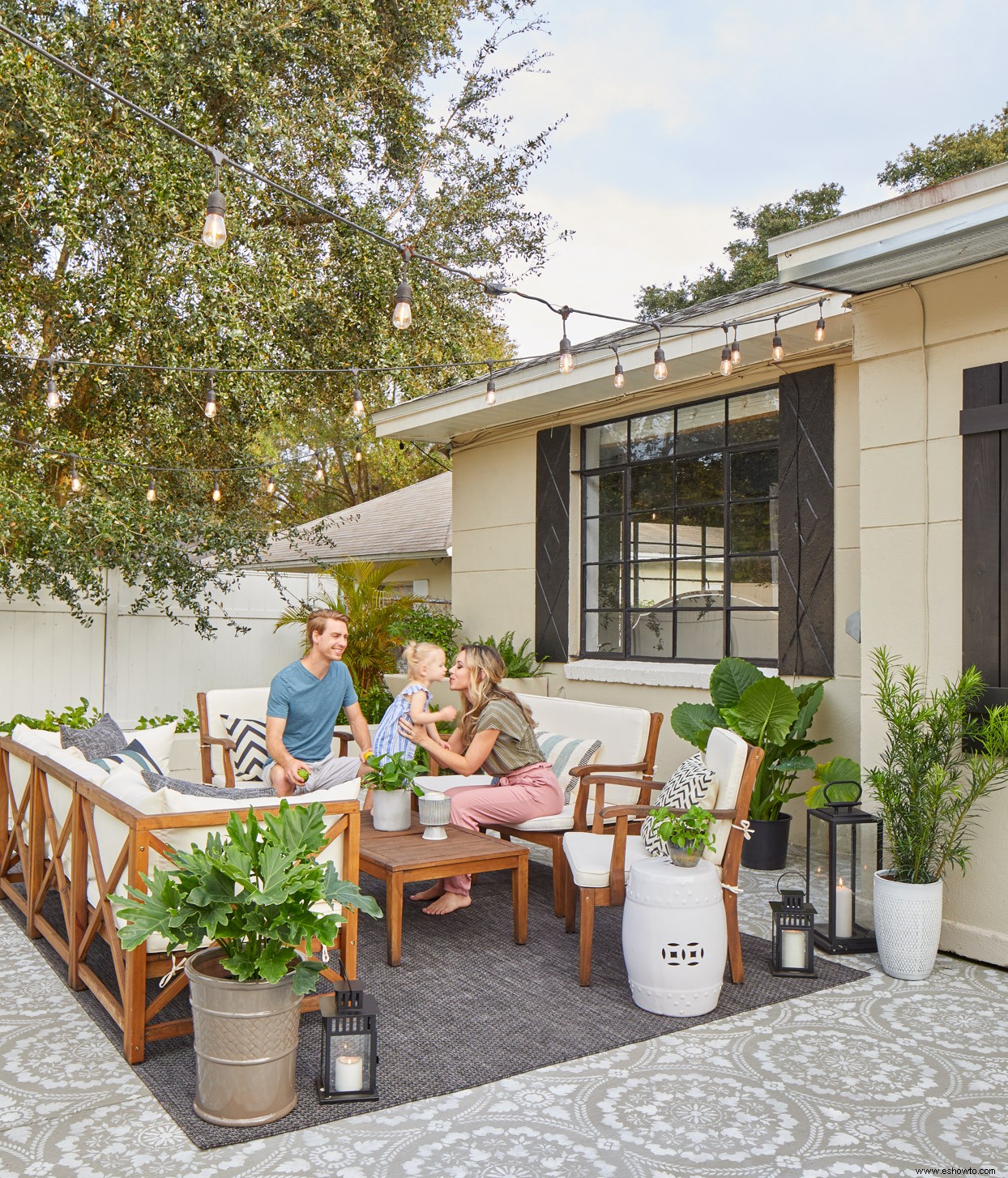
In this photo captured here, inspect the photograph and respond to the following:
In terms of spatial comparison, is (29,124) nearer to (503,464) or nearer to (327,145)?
(327,145)

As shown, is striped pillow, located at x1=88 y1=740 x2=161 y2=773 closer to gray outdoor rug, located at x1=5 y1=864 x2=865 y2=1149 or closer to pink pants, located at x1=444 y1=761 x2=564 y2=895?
gray outdoor rug, located at x1=5 y1=864 x2=865 y2=1149

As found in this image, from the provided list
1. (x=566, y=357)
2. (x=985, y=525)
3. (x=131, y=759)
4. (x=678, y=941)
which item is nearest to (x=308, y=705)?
(x=131, y=759)

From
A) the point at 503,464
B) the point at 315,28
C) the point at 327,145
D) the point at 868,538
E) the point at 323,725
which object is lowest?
the point at 323,725

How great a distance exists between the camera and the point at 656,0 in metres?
12.7

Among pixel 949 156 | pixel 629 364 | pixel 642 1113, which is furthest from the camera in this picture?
pixel 949 156

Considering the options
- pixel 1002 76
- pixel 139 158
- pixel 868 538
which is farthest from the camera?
pixel 1002 76

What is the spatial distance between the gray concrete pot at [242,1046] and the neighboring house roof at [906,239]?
337 centimetres

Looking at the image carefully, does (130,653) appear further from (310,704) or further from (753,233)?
(753,233)

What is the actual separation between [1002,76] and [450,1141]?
21.1 m

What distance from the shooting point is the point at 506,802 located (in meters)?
4.54

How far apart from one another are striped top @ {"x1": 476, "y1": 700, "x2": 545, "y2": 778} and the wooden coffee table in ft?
1.35

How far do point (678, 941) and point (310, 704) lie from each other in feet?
8.12

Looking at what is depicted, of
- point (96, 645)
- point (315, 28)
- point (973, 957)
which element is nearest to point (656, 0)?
point (315, 28)

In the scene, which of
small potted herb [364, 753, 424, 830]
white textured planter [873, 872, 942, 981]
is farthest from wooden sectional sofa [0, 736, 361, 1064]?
white textured planter [873, 872, 942, 981]
